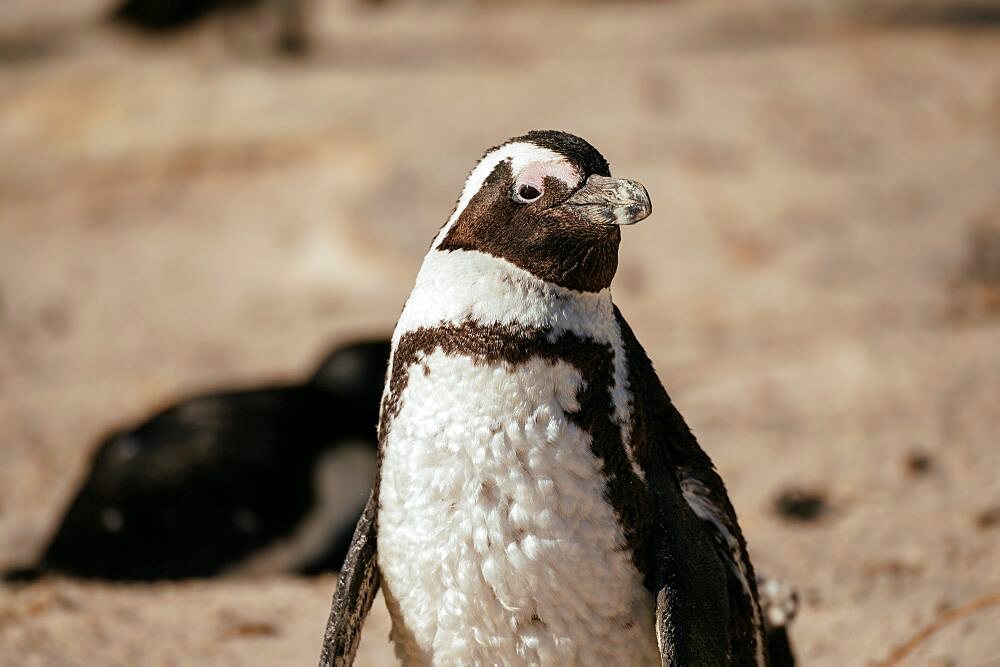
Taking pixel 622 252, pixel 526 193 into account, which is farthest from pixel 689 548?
pixel 622 252

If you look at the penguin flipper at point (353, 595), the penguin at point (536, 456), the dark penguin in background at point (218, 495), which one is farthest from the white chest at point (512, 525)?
the dark penguin in background at point (218, 495)

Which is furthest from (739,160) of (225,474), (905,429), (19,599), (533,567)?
(533,567)

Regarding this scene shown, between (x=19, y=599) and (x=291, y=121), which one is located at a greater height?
(x=291, y=121)

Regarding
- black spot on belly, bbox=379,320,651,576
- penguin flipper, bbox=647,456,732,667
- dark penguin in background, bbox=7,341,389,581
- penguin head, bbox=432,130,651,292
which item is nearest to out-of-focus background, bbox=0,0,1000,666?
dark penguin in background, bbox=7,341,389,581

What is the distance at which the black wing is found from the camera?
7.28 ft

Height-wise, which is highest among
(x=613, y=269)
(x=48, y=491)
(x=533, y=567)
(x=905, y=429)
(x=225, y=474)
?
(x=613, y=269)

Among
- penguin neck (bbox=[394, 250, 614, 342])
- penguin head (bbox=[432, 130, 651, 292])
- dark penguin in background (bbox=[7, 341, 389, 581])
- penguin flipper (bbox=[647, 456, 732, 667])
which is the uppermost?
penguin head (bbox=[432, 130, 651, 292])

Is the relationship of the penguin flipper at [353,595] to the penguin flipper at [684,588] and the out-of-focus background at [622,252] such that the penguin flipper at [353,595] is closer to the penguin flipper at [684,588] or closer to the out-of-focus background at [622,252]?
the penguin flipper at [684,588]

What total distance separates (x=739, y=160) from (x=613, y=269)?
5.63 m

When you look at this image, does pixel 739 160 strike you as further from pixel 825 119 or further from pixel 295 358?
pixel 295 358

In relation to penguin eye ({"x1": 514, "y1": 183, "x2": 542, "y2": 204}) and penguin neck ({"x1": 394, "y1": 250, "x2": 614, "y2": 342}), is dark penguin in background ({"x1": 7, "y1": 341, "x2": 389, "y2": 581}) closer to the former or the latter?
penguin neck ({"x1": 394, "y1": 250, "x2": 614, "y2": 342})

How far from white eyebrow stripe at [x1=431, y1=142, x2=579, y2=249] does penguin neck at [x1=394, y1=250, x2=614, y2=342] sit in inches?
4.0

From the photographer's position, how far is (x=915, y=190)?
7328mm

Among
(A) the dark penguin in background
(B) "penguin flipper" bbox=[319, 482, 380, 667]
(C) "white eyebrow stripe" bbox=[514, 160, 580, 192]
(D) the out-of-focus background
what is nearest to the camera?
(C) "white eyebrow stripe" bbox=[514, 160, 580, 192]
